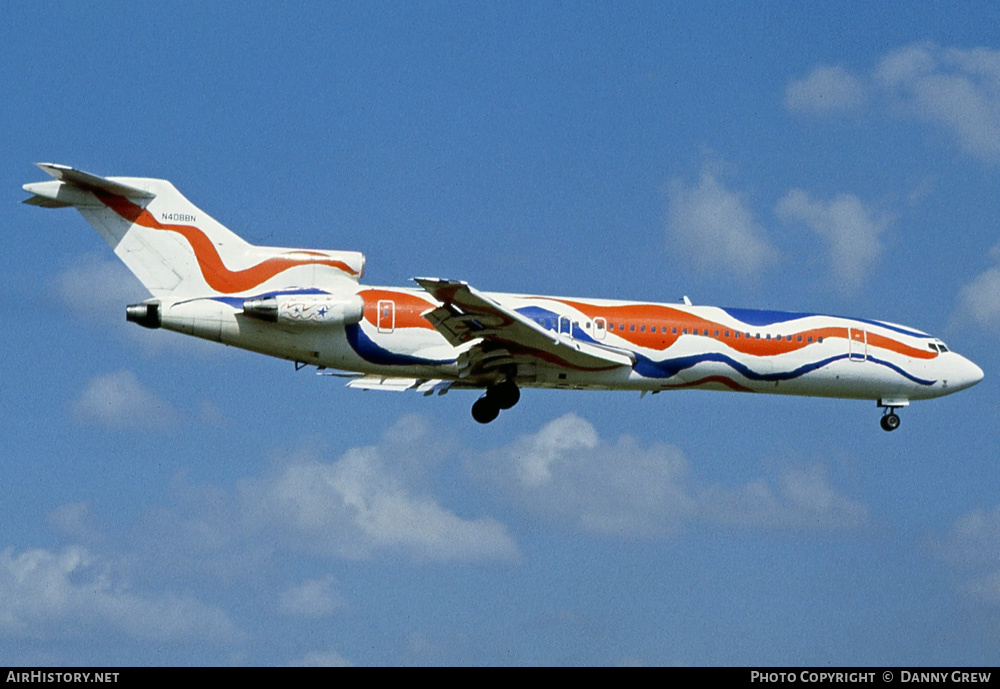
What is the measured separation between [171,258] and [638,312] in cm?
1247

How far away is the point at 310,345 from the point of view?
109 feet

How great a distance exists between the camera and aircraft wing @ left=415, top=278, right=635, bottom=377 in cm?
3161

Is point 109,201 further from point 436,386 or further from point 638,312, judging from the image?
point 638,312

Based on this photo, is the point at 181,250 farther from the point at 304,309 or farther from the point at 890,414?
the point at 890,414

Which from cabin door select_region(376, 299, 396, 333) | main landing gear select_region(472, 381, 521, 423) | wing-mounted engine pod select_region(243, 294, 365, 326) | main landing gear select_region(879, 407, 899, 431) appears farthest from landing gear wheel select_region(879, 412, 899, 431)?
wing-mounted engine pod select_region(243, 294, 365, 326)

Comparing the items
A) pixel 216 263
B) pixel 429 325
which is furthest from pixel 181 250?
pixel 429 325

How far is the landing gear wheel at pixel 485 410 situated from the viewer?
3519cm

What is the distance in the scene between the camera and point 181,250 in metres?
33.8

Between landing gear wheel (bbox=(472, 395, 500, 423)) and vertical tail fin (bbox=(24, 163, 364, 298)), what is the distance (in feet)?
15.6

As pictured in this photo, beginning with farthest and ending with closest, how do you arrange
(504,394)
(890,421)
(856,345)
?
1. (890,421)
2. (856,345)
3. (504,394)

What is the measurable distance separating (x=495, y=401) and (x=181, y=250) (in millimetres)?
9117
